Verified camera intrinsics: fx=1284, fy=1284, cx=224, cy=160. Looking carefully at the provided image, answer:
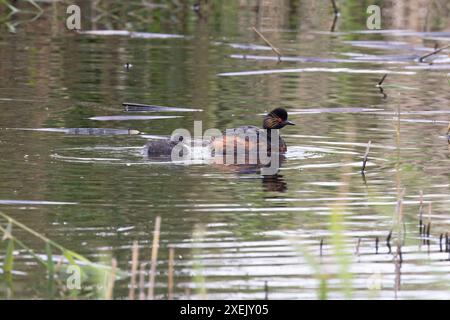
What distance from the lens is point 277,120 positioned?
13867 millimetres

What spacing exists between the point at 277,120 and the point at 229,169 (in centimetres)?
171

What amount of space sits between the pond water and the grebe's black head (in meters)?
→ 0.32

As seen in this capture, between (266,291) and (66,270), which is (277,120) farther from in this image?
(266,291)

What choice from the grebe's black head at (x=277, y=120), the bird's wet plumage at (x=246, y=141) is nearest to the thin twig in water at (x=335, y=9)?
the grebe's black head at (x=277, y=120)

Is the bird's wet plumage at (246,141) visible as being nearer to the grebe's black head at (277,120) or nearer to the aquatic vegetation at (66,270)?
the grebe's black head at (277,120)

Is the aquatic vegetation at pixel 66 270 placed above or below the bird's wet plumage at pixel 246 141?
below

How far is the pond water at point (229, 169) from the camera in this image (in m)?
8.35

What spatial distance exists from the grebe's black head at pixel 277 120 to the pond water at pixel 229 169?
1.05ft

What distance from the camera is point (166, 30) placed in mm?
22562

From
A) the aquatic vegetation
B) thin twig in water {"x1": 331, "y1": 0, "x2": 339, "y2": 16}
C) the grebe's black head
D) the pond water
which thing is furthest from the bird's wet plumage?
thin twig in water {"x1": 331, "y1": 0, "x2": 339, "y2": 16}

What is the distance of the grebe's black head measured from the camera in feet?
45.3

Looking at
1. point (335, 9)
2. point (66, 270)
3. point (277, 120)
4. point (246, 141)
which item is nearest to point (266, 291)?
point (66, 270)
